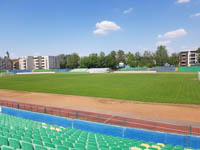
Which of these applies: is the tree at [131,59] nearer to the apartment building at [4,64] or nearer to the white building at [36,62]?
the white building at [36,62]

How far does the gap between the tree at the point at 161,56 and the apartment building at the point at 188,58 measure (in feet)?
67.6

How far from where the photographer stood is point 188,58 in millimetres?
132500

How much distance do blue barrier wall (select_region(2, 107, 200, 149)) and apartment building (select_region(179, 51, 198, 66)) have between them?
142 meters

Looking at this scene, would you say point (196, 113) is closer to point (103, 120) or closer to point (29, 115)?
point (103, 120)

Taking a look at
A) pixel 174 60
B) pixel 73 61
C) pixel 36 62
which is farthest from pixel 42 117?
pixel 36 62

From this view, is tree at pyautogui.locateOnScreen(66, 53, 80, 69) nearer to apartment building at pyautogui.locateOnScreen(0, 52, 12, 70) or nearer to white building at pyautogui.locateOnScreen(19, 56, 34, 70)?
white building at pyautogui.locateOnScreen(19, 56, 34, 70)

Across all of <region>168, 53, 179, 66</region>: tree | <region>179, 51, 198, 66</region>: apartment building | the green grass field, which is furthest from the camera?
<region>179, 51, 198, 66</region>: apartment building

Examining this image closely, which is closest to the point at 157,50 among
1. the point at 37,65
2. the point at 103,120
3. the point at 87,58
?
the point at 87,58

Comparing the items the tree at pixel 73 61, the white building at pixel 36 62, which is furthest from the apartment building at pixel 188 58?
the white building at pixel 36 62

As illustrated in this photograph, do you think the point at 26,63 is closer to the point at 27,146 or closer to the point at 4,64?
the point at 4,64

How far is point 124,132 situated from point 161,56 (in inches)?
5097

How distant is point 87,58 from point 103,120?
120 metres

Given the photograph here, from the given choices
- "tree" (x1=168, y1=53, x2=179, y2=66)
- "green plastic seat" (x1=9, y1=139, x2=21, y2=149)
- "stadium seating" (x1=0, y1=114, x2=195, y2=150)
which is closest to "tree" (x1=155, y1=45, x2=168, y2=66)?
"tree" (x1=168, y1=53, x2=179, y2=66)

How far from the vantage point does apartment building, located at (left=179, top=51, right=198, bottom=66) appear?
12912cm
